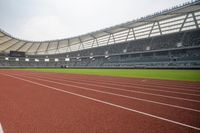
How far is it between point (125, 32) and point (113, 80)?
39565 mm

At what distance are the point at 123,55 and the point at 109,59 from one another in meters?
5.66

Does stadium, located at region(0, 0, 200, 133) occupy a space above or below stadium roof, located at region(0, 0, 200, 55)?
below

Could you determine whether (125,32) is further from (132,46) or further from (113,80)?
(113,80)

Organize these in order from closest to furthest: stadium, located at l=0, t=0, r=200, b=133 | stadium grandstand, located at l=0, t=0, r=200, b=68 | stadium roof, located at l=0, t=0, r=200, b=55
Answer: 1. stadium, located at l=0, t=0, r=200, b=133
2. stadium roof, located at l=0, t=0, r=200, b=55
3. stadium grandstand, located at l=0, t=0, r=200, b=68

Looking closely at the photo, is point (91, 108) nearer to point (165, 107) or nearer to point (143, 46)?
point (165, 107)

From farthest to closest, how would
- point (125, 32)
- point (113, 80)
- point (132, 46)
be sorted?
point (125, 32) → point (132, 46) → point (113, 80)

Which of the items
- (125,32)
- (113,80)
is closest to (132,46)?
(125,32)

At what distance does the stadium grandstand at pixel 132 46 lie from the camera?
38.2 metres

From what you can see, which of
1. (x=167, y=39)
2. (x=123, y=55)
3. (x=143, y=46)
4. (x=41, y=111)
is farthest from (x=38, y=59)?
(x=41, y=111)

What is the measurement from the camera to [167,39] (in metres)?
44.3

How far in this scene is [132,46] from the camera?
52281mm

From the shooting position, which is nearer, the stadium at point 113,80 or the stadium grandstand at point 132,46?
the stadium at point 113,80

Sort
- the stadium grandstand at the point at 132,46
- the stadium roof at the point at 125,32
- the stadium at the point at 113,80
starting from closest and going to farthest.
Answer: the stadium at the point at 113,80, the stadium roof at the point at 125,32, the stadium grandstand at the point at 132,46

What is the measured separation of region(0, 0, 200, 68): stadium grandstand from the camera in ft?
125
